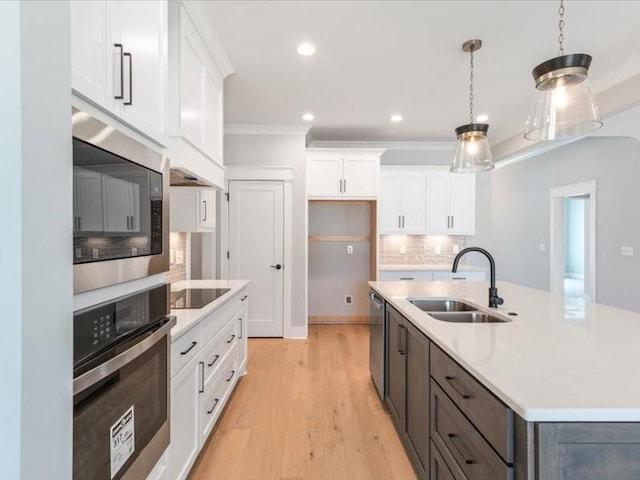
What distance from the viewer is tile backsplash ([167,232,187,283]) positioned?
3.03m

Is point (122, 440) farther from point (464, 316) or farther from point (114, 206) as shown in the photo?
point (464, 316)

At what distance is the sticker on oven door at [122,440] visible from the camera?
3.11ft

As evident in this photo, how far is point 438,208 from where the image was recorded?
490 centimetres

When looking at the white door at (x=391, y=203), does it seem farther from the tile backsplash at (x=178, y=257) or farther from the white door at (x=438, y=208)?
the tile backsplash at (x=178, y=257)

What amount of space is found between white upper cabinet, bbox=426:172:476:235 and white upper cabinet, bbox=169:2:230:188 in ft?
10.7

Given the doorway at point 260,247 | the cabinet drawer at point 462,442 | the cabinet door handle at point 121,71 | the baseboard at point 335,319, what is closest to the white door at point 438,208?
the baseboard at point 335,319

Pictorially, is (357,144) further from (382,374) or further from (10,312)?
(10,312)

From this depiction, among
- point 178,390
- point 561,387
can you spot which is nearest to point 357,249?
point 178,390

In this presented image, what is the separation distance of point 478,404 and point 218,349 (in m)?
1.68

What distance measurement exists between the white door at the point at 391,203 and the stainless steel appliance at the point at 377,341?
2121 mm

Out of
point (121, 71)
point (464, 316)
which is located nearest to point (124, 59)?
point (121, 71)

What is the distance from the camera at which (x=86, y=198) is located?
81 cm

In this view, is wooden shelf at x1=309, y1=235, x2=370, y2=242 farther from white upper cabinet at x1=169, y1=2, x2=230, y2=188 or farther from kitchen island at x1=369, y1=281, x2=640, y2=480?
kitchen island at x1=369, y1=281, x2=640, y2=480

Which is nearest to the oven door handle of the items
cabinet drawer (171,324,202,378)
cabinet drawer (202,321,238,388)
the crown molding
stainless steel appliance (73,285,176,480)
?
stainless steel appliance (73,285,176,480)
